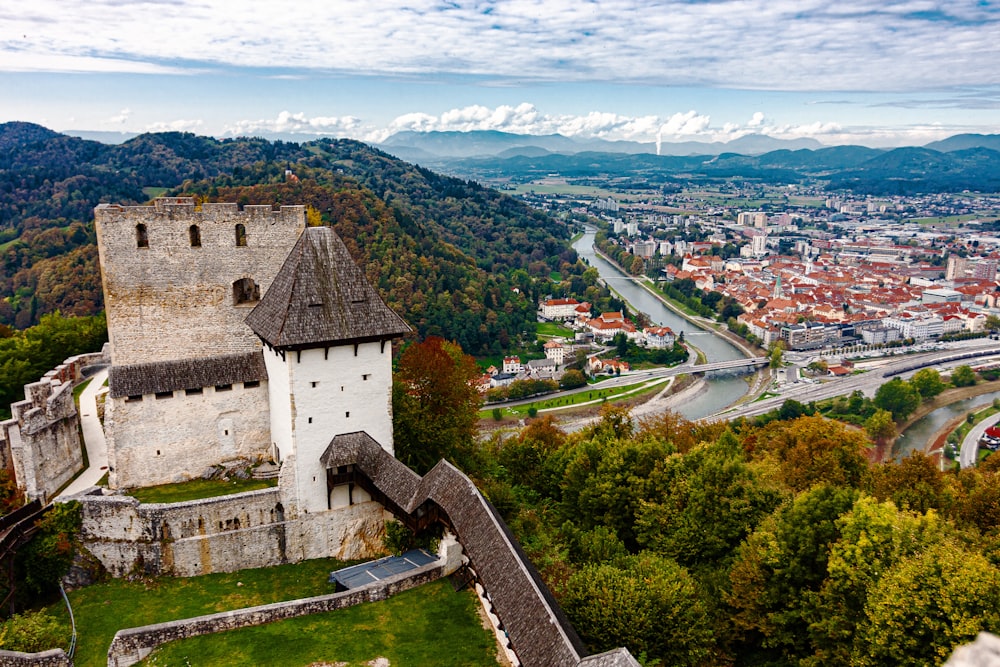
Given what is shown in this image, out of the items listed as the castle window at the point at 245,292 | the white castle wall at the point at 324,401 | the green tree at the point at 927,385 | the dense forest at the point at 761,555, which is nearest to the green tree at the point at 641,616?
the dense forest at the point at 761,555

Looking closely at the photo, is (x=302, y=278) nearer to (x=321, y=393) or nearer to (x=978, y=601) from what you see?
(x=321, y=393)

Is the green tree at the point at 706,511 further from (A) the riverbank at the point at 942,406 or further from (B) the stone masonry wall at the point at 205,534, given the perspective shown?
(A) the riverbank at the point at 942,406

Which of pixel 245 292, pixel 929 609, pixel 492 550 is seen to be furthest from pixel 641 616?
pixel 245 292

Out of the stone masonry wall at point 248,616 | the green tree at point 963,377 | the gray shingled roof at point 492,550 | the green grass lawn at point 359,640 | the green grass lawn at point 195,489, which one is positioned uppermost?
the gray shingled roof at point 492,550

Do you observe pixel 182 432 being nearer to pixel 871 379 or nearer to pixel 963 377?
pixel 871 379

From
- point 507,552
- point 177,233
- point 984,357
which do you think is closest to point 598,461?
point 507,552

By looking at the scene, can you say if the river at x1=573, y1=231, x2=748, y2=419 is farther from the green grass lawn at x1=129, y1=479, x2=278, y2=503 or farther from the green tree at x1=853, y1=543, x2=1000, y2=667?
the green tree at x1=853, y1=543, x2=1000, y2=667

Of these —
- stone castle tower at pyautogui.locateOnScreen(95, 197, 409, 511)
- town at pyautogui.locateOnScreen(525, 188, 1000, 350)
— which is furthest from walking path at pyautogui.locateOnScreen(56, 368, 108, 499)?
town at pyautogui.locateOnScreen(525, 188, 1000, 350)
